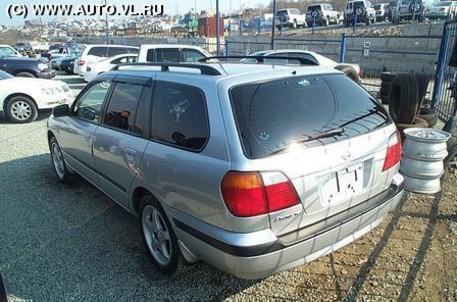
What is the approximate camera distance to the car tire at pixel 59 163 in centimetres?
479

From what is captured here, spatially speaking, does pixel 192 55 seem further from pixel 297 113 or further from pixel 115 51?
pixel 297 113

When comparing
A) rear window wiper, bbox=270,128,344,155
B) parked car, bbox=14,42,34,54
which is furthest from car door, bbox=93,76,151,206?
parked car, bbox=14,42,34,54

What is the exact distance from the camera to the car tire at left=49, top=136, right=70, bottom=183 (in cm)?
479

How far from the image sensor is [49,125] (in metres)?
4.98

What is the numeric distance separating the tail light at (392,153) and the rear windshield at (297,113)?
161mm

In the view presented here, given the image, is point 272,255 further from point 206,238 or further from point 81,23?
point 81,23

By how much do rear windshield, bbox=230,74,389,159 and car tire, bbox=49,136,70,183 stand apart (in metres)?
3.33

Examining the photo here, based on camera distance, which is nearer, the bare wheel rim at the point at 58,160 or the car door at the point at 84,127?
the car door at the point at 84,127

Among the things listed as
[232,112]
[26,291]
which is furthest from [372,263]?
[26,291]

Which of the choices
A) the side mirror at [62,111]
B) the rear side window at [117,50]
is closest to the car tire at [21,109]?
the side mirror at [62,111]

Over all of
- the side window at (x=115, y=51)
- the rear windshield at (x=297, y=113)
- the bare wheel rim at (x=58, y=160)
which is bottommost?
the bare wheel rim at (x=58, y=160)

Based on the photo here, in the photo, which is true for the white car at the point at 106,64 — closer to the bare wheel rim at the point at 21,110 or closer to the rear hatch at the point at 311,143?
the bare wheel rim at the point at 21,110

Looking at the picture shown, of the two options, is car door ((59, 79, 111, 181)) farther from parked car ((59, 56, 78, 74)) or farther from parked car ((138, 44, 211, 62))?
parked car ((59, 56, 78, 74))

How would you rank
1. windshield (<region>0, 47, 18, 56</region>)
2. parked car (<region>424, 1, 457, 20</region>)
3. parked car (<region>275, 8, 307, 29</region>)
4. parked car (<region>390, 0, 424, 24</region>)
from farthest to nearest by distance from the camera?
parked car (<region>275, 8, 307, 29</region>) → parked car (<region>390, 0, 424, 24</region>) → parked car (<region>424, 1, 457, 20</region>) → windshield (<region>0, 47, 18, 56</region>)
